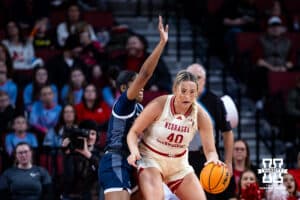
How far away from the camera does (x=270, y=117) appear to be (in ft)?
48.3

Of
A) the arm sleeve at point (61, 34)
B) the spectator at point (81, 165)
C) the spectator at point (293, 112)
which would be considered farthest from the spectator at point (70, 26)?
the spectator at point (81, 165)

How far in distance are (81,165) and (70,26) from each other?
4.05 meters

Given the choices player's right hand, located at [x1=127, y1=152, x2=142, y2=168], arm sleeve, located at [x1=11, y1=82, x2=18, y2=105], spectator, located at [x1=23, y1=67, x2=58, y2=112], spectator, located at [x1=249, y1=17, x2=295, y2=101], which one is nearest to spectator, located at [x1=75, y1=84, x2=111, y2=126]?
spectator, located at [x1=23, y1=67, x2=58, y2=112]

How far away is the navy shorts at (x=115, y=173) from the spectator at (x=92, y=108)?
4.09 metres

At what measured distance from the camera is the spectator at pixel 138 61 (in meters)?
14.4

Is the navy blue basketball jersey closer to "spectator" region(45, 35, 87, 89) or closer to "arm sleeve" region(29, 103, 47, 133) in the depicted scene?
"arm sleeve" region(29, 103, 47, 133)

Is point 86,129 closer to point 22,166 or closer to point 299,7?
point 22,166

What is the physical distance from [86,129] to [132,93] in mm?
2547

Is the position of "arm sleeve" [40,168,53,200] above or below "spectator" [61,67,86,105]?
below

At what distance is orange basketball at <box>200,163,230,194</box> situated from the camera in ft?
29.6

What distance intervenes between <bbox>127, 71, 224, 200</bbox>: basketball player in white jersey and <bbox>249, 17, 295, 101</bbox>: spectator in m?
6.11

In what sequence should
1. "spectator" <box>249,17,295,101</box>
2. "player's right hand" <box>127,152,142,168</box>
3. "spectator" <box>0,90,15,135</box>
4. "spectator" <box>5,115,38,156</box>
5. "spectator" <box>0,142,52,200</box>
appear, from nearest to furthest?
1. "player's right hand" <box>127,152,142,168</box>
2. "spectator" <box>0,142,52,200</box>
3. "spectator" <box>5,115,38,156</box>
4. "spectator" <box>0,90,15,135</box>
5. "spectator" <box>249,17,295,101</box>

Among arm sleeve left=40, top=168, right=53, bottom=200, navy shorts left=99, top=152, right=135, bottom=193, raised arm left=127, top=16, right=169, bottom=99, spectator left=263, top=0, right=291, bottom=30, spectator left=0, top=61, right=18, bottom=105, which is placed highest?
raised arm left=127, top=16, right=169, bottom=99

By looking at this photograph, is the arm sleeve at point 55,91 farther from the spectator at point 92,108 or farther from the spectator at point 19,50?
the spectator at point 19,50
